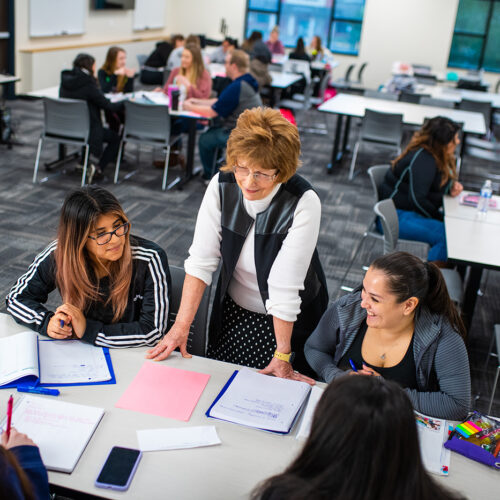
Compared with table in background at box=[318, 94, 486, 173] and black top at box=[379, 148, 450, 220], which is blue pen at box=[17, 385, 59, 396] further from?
table in background at box=[318, 94, 486, 173]

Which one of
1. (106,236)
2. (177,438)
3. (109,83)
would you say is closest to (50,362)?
(106,236)

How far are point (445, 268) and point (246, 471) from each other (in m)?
2.45

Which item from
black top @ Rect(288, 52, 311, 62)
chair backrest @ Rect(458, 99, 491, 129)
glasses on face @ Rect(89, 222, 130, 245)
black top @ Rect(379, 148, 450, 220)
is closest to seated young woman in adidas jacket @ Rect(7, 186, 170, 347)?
glasses on face @ Rect(89, 222, 130, 245)

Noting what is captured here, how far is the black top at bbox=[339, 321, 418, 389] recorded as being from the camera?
208cm

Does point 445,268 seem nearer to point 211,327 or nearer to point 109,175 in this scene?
point 211,327

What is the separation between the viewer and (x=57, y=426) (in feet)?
5.50

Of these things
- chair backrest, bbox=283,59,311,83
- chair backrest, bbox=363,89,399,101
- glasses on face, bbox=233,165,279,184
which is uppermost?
glasses on face, bbox=233,165,279,184

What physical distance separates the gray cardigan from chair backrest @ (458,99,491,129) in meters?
7.09

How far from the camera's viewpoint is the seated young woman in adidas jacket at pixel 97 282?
2.07m

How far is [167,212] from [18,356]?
3.65m

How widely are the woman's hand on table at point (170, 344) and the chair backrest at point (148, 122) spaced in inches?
159

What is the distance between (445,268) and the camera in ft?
12.1

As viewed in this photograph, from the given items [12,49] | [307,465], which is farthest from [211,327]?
[12,49]

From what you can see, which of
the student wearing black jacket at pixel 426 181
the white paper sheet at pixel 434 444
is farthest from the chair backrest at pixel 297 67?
→ the white paper sheet at pixel 434 444
